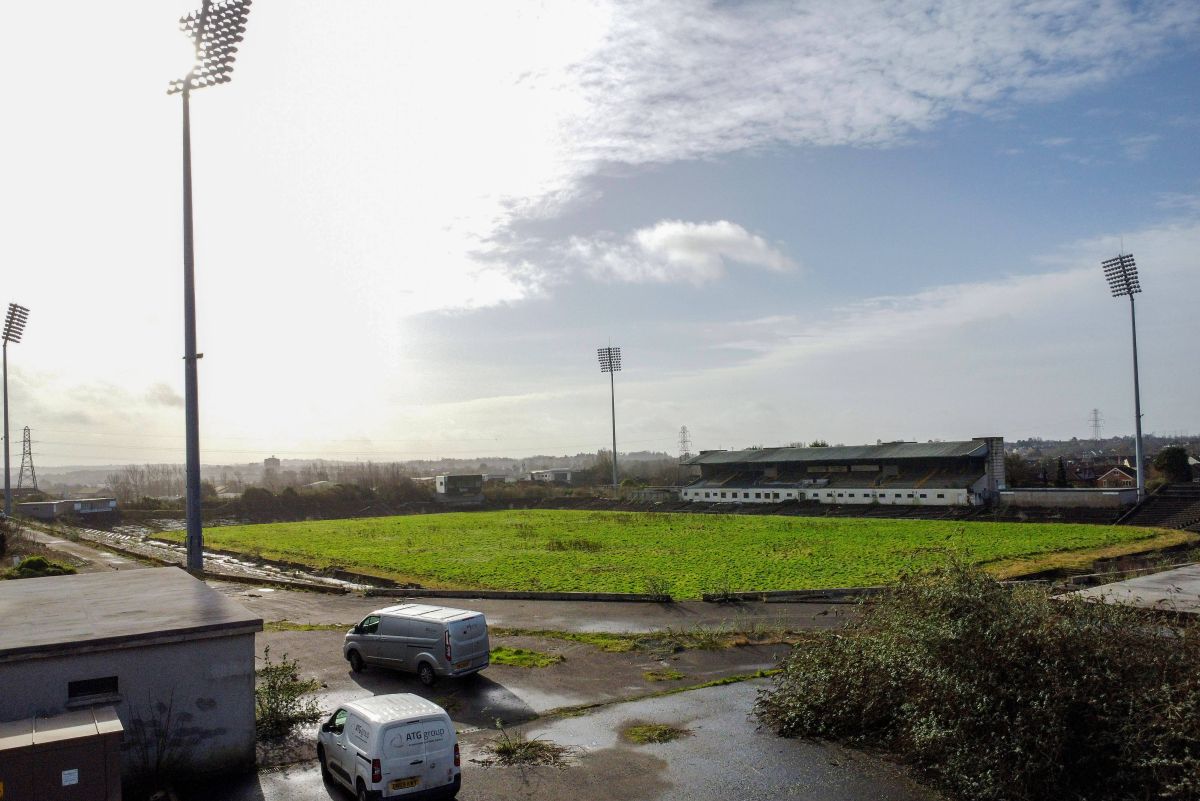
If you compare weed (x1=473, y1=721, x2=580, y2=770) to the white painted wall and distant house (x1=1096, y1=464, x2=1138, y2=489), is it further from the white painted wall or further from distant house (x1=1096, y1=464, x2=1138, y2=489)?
distant house (x1=1096, y1=464, x2=1138, y2=489)

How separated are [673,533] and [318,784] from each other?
45.6 meters

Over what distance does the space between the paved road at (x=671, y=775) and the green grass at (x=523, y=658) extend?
482 cm

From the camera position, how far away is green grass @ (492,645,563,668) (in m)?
20.9

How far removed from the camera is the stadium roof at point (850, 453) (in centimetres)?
7312

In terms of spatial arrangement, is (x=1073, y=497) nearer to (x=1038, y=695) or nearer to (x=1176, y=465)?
(x=1176, y=465)

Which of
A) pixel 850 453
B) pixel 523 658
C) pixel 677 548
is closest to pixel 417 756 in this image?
pixel 523 658

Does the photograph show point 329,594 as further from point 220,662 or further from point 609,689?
point 220,662

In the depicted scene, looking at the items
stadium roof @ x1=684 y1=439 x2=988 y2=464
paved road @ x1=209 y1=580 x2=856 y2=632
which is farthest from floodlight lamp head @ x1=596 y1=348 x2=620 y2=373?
paved road @ x1=209 y1=580 x2=856 y2=632

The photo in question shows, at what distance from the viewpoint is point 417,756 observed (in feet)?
39.8

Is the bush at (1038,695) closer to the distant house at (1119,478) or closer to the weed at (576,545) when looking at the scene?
the weed at (576,545)

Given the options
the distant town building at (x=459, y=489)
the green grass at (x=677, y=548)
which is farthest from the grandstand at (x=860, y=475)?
the distant town building at (x=459, y=489)

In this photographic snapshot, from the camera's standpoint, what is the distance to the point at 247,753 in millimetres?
13883

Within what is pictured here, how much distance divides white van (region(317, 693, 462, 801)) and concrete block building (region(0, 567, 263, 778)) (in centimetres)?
217

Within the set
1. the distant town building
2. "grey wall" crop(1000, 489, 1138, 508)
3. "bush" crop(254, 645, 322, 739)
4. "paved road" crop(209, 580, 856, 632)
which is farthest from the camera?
the distant town building
